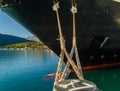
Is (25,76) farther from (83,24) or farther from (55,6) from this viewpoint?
(55,6)

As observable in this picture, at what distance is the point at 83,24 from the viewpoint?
789 inches

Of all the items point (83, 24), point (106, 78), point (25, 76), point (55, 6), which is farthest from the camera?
point (25, 76)

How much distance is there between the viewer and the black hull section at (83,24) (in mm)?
18263

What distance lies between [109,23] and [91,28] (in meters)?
1.44

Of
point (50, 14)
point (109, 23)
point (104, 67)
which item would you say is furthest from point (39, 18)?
point (104, 67)

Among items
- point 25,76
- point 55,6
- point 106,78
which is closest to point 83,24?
point 55,6

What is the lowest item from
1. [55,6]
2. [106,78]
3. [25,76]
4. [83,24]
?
[25,76]

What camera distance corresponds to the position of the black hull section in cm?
1826

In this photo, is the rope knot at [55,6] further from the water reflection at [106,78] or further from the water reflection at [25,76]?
the water reflection at [106,78]

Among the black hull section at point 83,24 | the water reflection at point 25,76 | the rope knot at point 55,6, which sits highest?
the rope knot at point 55,6

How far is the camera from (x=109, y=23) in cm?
2086

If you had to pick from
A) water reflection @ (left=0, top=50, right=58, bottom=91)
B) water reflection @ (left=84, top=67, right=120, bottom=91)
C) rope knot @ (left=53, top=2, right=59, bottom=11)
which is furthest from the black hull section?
water reflection @ (left=0, top=50, right=58, bottom=91)

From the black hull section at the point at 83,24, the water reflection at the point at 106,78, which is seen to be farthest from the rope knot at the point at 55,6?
the water reflection at the point at 106,78

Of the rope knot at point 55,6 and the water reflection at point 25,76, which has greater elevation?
the rope knot at point 55,6
